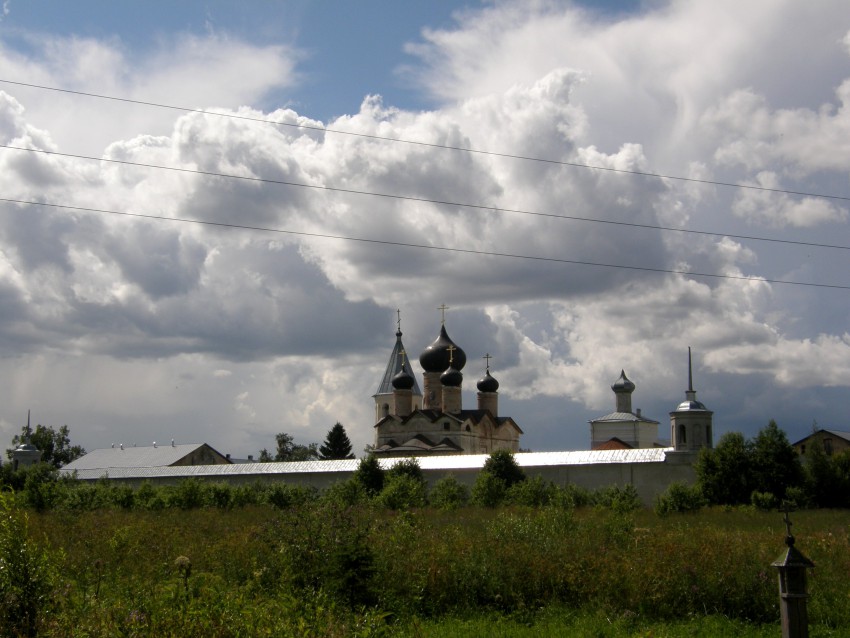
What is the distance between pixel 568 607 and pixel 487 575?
38.6 inches

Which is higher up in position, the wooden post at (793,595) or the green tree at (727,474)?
the green tree at (727,474)

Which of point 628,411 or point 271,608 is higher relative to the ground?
Result: point 628,411

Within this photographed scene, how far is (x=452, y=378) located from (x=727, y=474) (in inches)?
1105

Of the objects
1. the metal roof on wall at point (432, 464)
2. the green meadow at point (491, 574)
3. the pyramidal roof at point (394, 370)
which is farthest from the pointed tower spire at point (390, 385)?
the green meadow at point (491, 574)

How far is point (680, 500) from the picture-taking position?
27.7 metres

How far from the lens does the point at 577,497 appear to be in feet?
94.1

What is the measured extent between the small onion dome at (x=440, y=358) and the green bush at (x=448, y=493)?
24.3 metres

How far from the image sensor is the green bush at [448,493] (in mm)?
30092

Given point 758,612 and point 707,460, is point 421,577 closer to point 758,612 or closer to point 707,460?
point 758,612

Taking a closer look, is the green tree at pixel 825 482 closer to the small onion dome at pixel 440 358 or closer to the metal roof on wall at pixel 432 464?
the metal roof on wall at pixel 432 464

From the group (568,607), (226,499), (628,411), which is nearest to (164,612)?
(568,607)

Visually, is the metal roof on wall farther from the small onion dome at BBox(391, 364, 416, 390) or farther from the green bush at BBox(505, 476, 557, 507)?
the small onion dome at BBox(391, 364, 416, 390)

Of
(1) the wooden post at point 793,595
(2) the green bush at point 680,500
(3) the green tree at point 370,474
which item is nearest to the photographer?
(1) the wooden post at point 793,595

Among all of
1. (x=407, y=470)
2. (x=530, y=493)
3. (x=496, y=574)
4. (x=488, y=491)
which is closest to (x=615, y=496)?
(x=530, y=493)
